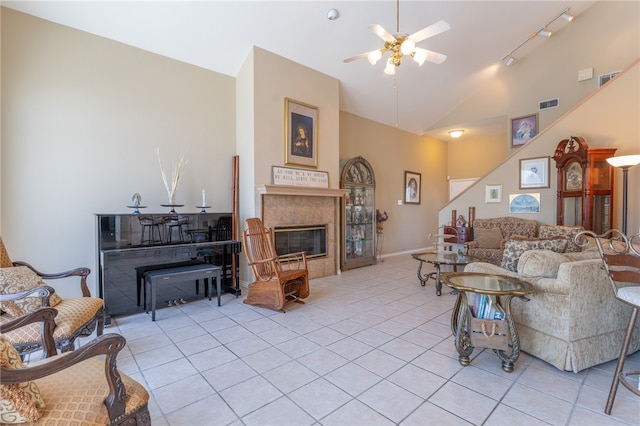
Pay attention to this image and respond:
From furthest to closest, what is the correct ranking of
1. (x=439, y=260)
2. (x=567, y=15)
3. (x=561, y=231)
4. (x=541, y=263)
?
1. (x=567, y=15)
2. (x=439, y=260)
3. (x=561, y=231)
4. (x=541, y=263)

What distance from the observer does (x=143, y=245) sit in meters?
3.66

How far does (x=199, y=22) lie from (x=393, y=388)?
4645mm

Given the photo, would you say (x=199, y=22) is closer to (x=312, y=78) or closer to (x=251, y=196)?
(x=312, y=78)

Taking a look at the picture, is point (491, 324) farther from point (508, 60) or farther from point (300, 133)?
point (508, 60)

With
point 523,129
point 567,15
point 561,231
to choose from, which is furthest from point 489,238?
point 567,15

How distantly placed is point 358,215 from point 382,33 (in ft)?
12.8

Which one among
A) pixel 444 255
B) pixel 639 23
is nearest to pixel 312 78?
pixel 444 255

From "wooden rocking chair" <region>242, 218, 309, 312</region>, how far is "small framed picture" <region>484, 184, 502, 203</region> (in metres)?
4.27

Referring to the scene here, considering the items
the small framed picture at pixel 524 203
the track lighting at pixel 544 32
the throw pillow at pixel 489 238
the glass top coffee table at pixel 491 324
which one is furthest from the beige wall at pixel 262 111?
the track lighting at pixel 544 32

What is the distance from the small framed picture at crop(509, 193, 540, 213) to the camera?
18.1 ft

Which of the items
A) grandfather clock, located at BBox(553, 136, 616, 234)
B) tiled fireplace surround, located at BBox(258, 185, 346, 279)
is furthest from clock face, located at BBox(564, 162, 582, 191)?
tiled fireplace surround, located at BBox(258, 185, 346, 279)

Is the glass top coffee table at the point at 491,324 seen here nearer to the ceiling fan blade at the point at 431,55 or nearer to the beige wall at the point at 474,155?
the ceiling fan blade at the point at 431,55

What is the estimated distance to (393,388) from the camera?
6.99 ft

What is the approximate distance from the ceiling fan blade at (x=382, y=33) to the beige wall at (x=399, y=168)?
3.19m
